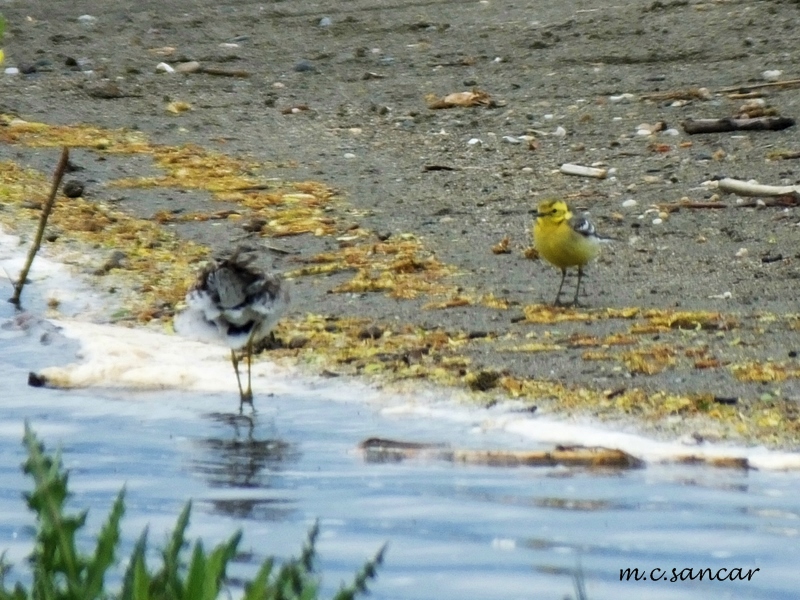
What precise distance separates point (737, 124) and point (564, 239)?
13.2ft

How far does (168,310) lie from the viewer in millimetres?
8688

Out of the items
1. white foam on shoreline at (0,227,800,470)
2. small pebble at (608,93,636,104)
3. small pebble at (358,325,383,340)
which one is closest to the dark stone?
white foam on shoreline at (0,227,800,470)

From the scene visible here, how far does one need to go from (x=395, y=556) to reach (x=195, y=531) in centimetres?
70

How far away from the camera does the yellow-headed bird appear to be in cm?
875

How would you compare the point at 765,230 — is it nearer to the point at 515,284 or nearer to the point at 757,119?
the point at 515,284

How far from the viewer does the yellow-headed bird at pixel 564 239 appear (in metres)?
8.75

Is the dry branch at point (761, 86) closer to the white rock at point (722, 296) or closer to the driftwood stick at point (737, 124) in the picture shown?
the driftwood stick at point (737, 124)

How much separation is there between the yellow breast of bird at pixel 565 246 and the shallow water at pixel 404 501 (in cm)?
219

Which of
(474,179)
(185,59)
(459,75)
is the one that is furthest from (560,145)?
(185,59)

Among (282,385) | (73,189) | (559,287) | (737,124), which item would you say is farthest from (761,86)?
(282,385)

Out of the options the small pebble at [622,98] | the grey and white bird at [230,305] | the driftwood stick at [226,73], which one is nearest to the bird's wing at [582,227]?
the grey and white bird at [230,305]

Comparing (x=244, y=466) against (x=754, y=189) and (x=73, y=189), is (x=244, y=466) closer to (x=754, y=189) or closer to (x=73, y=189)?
(x=754, y=189)

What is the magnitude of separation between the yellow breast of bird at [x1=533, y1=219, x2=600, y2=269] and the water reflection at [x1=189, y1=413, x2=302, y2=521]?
2622 millimetres

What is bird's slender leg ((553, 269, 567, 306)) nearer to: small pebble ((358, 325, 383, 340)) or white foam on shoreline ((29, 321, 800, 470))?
small pebble ((358, 325, 383, 340))
